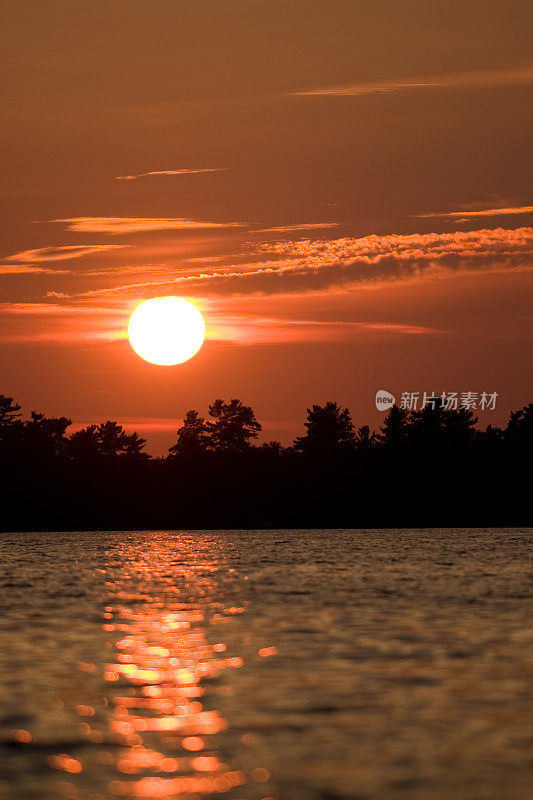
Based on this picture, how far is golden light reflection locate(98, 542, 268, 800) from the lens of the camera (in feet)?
70.6

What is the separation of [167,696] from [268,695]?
235cm

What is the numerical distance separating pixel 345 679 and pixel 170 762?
418 inches

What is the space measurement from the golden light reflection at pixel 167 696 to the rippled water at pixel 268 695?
6cm

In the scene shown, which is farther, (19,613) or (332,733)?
(19,613)

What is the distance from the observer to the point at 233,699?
97.2ft

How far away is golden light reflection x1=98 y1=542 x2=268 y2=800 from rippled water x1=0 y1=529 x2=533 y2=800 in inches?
2.5

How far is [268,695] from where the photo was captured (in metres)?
30.2

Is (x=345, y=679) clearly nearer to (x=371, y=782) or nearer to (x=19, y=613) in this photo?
(x=371, y=782)

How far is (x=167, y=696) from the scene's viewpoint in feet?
98.3

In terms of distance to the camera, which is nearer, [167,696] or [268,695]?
[167,696]

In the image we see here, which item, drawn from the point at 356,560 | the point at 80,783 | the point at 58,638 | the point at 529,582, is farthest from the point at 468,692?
the point at 356,560

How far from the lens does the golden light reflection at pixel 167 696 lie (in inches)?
848

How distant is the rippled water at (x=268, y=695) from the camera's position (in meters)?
21.6

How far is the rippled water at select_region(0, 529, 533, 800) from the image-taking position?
70.8 ft
